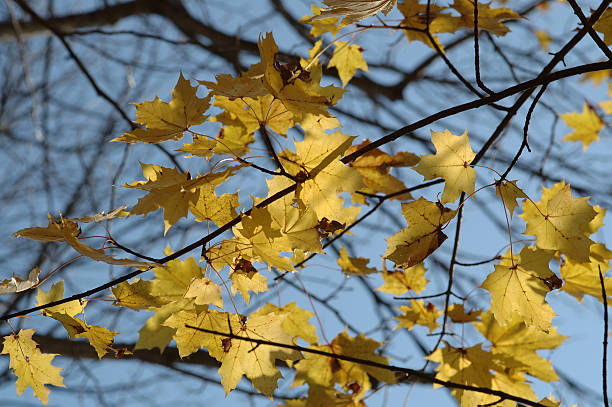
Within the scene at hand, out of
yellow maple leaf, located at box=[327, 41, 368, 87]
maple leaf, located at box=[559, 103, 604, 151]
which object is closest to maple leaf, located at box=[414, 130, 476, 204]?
yellow maple leaf, located at box=[327, 41, 368, 87]

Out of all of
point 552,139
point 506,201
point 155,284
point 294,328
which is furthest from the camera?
point 552,139

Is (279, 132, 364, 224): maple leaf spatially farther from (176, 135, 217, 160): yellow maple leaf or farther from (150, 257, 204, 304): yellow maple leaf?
(150, 257, 204, 304): yellow maple leaf

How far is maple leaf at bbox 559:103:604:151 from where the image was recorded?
292 cm

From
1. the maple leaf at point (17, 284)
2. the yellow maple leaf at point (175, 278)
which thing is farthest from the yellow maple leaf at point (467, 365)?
the maple leaf at point (17, 284)

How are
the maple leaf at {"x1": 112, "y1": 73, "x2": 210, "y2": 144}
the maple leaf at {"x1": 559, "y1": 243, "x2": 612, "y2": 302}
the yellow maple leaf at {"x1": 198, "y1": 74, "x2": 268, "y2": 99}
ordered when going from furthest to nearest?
the maple leaf at {"x1": 559, "y1": 243, "x2": 612, "y2": 302}
the maple leaf at {"x1": 112, "y1": 73, "x2": 210, "y2": 144}
the yellow maple leaf at {"x1": 198, "y1": 74, "x2": 268, "y2": 99}

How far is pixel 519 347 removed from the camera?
159 cm

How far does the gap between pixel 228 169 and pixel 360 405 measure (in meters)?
1.01

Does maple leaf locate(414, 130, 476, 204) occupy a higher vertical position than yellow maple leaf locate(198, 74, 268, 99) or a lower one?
lower

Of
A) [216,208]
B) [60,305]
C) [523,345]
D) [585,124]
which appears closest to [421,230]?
[216,208]

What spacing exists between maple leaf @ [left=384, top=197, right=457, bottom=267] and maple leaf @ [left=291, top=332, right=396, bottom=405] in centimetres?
57

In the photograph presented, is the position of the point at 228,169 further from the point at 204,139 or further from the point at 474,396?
the point at 474,396

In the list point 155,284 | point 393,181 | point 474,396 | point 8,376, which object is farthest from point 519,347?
point 8,376

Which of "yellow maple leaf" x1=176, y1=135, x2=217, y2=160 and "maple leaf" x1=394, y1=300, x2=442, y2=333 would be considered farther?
"maple leaf" x1=394, y1=300, x2=442, y2=333

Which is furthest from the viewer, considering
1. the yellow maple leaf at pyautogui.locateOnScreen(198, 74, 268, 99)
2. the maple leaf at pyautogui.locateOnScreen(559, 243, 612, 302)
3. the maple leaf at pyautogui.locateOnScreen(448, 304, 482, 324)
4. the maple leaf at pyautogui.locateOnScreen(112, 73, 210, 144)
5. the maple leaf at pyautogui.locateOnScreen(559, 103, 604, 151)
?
the maple leaf at pyautogui.locateOnScreen(559, 103, 604, 151)
